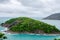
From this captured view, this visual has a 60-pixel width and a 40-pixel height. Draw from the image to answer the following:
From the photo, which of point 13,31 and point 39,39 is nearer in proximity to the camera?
point 39,39

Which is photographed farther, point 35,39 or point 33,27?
point 33,27

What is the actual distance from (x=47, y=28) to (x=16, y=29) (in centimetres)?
2723

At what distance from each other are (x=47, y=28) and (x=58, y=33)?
11732mm

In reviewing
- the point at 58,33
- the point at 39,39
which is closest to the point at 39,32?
the point at 58,33

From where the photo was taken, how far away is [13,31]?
196 meters

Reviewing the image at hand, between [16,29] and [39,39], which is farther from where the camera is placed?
[16,29]

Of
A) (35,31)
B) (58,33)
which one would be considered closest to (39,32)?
(35,31)

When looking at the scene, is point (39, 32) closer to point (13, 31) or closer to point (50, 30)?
point (50, 30)

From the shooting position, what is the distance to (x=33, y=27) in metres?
200

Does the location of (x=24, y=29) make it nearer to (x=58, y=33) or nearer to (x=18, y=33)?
(x=18, y=33)

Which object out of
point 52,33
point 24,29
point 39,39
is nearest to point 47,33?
point 52,33

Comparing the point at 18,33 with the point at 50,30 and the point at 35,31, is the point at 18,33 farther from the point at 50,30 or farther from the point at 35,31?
the point at 50,30

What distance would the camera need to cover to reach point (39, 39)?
15812 centimetres

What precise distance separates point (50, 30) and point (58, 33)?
740cm
